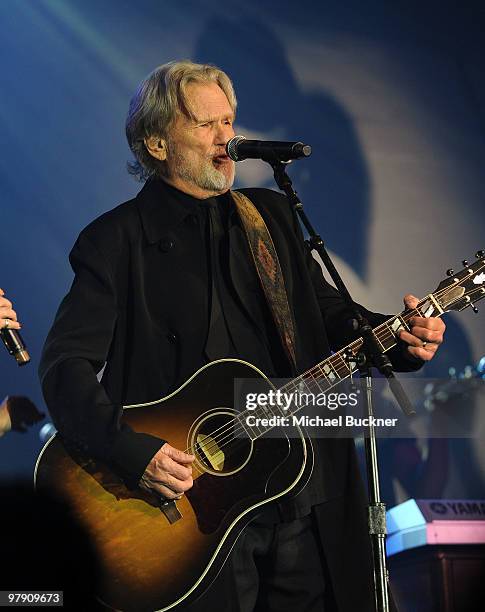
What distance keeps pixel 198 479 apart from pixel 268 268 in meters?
0.71

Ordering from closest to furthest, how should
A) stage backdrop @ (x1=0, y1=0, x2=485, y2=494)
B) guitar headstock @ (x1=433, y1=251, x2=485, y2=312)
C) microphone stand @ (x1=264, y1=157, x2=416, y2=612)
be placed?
microphone stand @ (x1=264, y1=157, x2=416, y2=612) → guitar headstock @ (x1=433, y1=251, x2=485, y2=312) → stage backdrop @ (x1=0, y1=0, x2=485, y2=494)

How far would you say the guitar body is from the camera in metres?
2.35

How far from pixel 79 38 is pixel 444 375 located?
7.18 feet

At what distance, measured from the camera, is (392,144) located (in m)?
3.96

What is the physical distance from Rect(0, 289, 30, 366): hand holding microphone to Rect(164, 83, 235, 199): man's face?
2.48ft

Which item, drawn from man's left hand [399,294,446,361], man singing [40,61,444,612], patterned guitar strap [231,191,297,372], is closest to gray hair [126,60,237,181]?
man singing [40,61,444,612]

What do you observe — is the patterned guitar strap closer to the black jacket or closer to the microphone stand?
the black jacket

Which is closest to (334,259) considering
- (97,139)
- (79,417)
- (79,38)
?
(97,139)

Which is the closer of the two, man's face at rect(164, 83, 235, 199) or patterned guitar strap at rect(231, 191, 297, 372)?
patterned guitar strap at rect(231, 191, 297, 372)

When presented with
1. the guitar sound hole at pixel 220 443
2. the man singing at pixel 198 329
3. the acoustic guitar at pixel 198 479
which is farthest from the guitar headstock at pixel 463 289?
the guitar sound hole at pixel 220 443

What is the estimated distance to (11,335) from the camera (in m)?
2.49

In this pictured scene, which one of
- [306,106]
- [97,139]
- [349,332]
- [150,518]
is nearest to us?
[150,518]

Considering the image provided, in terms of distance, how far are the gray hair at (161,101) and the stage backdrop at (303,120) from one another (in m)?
0.54

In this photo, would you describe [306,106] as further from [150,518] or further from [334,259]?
[150,518]
